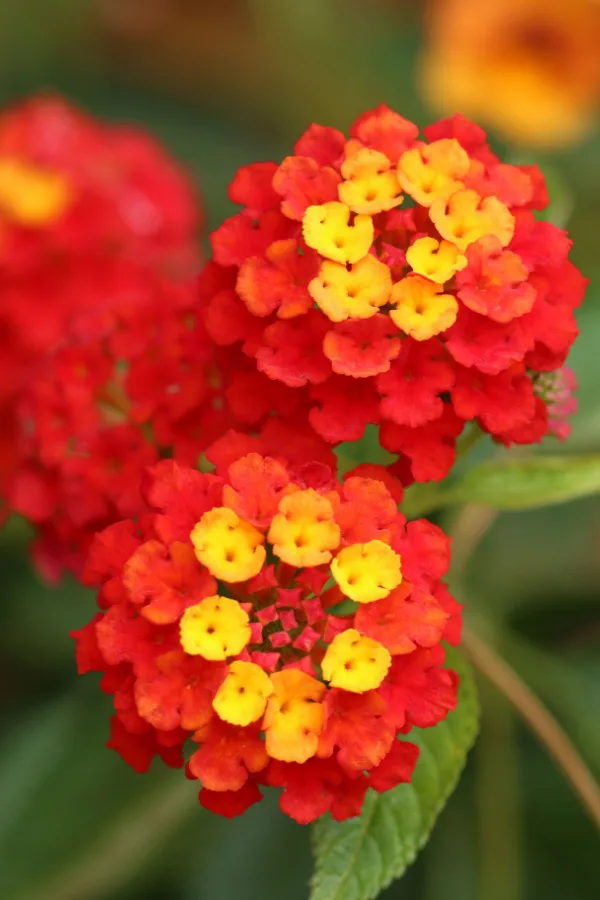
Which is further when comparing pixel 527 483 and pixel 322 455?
pixel 527 483

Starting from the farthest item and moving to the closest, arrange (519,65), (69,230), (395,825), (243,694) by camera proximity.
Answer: (519,65), (69,230), (395,825), (243,694)

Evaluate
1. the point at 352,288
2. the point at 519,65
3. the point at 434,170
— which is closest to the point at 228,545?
the point at 352,288

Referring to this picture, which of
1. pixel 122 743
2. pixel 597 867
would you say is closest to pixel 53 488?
pixel 122 743

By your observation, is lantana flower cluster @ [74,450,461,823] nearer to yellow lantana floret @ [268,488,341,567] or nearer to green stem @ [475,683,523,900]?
yellow lantana floret @ [268,488,341,567]

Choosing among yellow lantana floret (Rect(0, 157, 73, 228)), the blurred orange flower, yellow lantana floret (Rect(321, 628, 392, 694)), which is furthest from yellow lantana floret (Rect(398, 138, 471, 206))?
the blurred orange flower

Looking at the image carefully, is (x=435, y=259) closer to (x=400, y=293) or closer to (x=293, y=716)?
(x=400, y=293)

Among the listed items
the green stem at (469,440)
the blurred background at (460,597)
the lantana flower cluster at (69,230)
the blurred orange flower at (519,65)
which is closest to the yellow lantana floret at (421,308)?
the green stem at (469,440)

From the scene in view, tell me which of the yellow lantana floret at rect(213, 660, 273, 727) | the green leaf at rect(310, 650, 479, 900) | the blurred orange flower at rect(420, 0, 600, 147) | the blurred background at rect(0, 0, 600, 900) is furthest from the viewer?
the blurred orange flower at rect(420, 0, 600, 147)
